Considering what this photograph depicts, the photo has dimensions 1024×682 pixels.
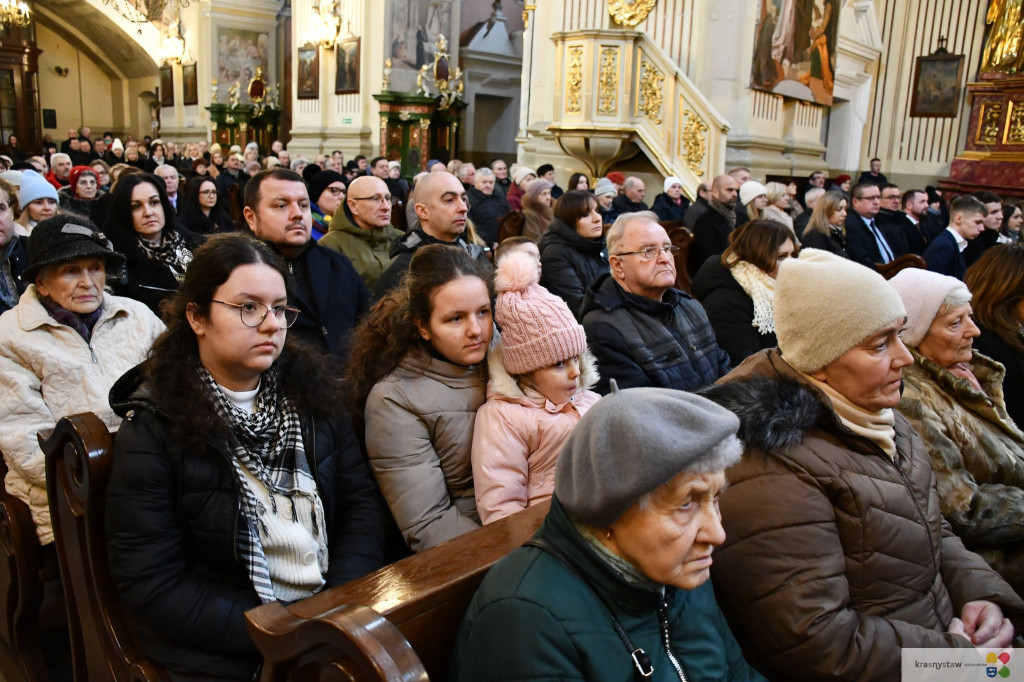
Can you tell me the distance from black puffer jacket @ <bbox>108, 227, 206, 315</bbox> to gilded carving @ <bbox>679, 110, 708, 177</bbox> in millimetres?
7873

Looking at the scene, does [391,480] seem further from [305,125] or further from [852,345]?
[305,125]

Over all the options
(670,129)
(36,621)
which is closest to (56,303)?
(36,621)

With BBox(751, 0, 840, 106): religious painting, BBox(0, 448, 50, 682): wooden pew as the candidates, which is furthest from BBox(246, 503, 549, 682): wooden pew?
BBox(751, 0, 840, 106): religious painting

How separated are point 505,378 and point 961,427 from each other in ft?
4.53

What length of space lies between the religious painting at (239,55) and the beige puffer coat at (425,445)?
2020 centimetres

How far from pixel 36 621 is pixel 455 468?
150 cm

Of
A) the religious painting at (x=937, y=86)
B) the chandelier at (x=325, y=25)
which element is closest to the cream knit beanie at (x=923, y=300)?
the religious painting at (x=937, y=86)

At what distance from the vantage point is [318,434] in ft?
6.56

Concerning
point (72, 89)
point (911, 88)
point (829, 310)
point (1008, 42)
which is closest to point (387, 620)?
point (829, 310)

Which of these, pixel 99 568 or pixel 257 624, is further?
pixel 99 568

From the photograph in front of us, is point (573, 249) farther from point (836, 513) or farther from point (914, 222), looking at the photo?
point (914, 222)

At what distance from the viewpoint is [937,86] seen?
1388 cm

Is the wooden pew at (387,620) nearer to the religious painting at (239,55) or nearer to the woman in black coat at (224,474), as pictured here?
the woman in black coat at (224,474)

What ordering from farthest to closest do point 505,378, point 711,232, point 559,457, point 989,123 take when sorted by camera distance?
point 989,123
point 711,232
point 505,378
point 559,457
